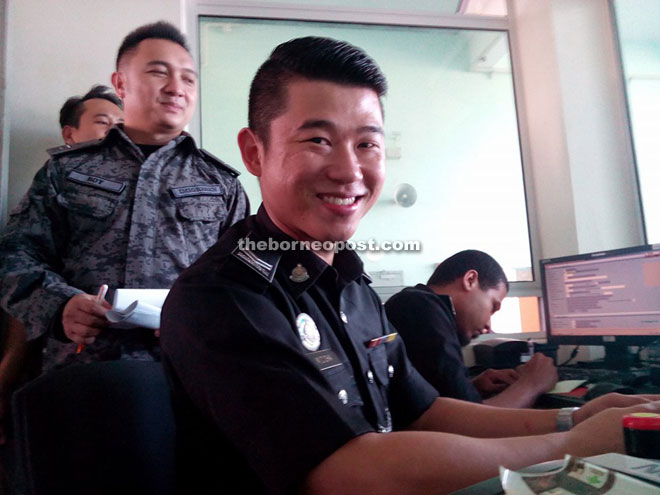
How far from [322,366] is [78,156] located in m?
1.10

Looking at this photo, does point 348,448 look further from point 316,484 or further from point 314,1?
point 314,1

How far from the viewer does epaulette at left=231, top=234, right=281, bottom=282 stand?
719mm

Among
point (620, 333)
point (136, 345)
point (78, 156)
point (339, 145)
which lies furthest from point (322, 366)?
point (620, 333)

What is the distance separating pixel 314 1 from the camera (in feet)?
8.22

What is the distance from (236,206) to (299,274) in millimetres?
827

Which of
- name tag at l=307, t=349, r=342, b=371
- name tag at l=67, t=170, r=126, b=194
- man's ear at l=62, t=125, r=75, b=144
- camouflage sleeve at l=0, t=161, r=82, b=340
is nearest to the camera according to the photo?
name tag at l=307, t=349, r=342, b=371

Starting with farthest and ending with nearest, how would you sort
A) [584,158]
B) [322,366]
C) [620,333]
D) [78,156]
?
[584,158], [620,333], [78,156], [322,366]

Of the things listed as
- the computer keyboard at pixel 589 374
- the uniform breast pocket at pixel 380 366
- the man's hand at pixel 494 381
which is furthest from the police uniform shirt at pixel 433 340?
the uniform breast pocket at pixel 380 366

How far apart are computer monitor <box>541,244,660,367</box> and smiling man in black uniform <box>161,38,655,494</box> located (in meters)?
1.03

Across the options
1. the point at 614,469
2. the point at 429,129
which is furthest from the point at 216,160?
the point at 614,469

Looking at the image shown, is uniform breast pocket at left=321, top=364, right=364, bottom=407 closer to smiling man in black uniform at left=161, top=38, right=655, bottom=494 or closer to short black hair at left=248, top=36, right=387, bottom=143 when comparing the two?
smiling man in black uniform at left=161, top=38, right=655, bottom=494

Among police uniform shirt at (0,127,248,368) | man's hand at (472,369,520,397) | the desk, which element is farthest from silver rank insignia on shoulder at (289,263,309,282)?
man's hand at (472,369,520,397)

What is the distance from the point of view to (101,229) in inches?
53.7

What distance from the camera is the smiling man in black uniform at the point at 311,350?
22.3 inches
